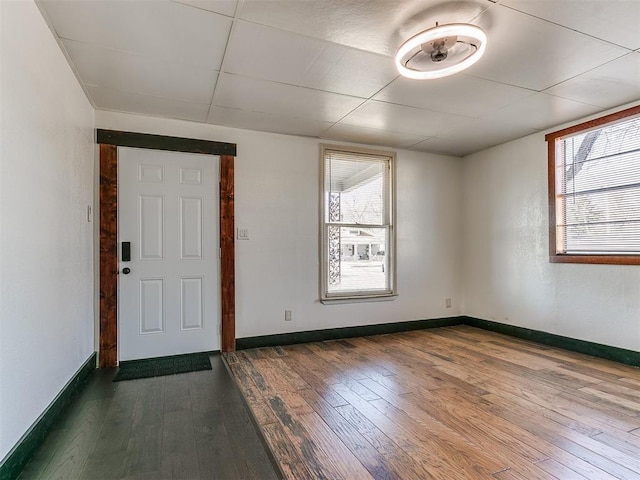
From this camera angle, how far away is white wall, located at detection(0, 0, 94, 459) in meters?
1.65

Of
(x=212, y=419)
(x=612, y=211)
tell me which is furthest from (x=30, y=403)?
(x=612, y=211)

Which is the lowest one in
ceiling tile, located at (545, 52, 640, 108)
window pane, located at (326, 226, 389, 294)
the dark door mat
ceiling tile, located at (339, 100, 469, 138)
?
the dark door mat

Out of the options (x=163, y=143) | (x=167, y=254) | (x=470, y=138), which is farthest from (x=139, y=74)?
(x=470, y=138)

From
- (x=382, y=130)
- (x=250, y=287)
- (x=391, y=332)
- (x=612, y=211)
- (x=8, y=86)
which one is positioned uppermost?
(x=382, y=130)

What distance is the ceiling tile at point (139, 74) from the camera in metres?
2.42

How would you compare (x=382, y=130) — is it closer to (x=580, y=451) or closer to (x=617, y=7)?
(x=617, y=7)

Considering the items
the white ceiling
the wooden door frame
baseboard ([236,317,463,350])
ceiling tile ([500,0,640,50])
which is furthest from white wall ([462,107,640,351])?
the wooden door frame

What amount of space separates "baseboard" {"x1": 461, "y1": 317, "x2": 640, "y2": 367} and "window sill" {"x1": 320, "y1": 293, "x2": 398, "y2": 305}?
1.37 metres

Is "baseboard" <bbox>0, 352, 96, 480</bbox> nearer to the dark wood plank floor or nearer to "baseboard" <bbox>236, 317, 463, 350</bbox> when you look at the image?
the dark wood plank floor

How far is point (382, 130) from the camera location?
159 inches

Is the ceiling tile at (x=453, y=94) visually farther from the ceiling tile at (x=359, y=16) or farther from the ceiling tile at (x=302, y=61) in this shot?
the ceiling tile at (x=359, y=16)

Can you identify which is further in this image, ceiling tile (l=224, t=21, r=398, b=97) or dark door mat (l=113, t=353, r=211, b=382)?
dark door mat (l=113, t=353, r=211, b=382)

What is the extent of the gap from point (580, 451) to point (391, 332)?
9.23 feet

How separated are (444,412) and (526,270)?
2.69 metres
